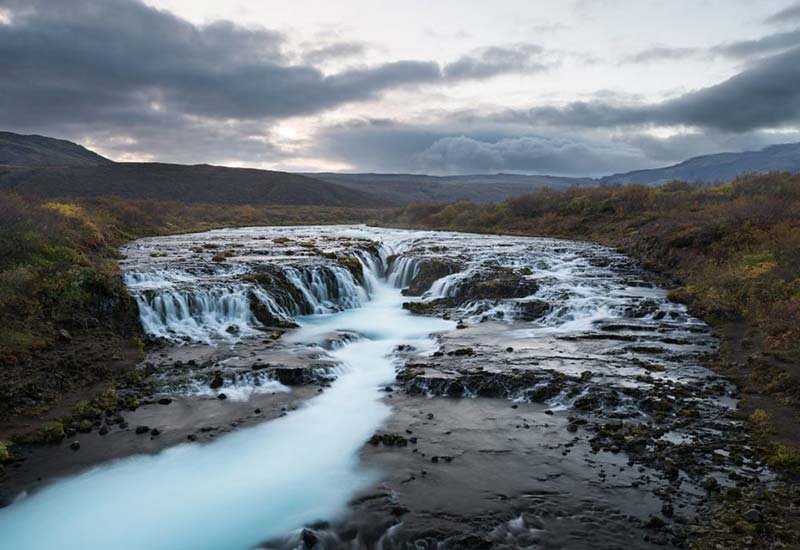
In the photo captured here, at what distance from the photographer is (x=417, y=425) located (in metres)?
11.8

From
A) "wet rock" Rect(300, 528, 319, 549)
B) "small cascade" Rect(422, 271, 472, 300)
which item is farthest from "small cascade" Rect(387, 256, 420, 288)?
"wet rock" Rect(300, 528, 319, 549)

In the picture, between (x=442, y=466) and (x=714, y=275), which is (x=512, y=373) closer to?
(x=442, y=466)

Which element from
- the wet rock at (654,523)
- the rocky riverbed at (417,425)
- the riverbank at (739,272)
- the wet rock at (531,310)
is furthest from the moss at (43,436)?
the wet rock at (531,310)

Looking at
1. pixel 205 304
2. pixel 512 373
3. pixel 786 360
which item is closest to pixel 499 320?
pixel 512 373

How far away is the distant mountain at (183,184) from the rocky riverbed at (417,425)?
12455 centimetres

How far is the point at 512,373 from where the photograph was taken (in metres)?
14.2

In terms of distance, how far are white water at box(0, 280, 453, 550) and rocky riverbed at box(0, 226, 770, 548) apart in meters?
0.04

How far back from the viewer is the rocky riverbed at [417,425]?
840cm

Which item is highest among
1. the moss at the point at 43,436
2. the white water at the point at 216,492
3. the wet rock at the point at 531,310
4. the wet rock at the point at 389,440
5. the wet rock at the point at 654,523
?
the wet rock at the point at 531,310

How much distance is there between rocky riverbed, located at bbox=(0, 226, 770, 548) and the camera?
8398 millimetres

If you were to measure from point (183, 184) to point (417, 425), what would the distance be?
509 feet

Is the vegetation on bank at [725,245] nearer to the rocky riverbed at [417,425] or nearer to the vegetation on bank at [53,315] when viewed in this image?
the rocky riverbed at [417,425]

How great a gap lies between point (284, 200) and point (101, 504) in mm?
141902

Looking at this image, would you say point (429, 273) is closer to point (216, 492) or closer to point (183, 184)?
point (216, 492)
